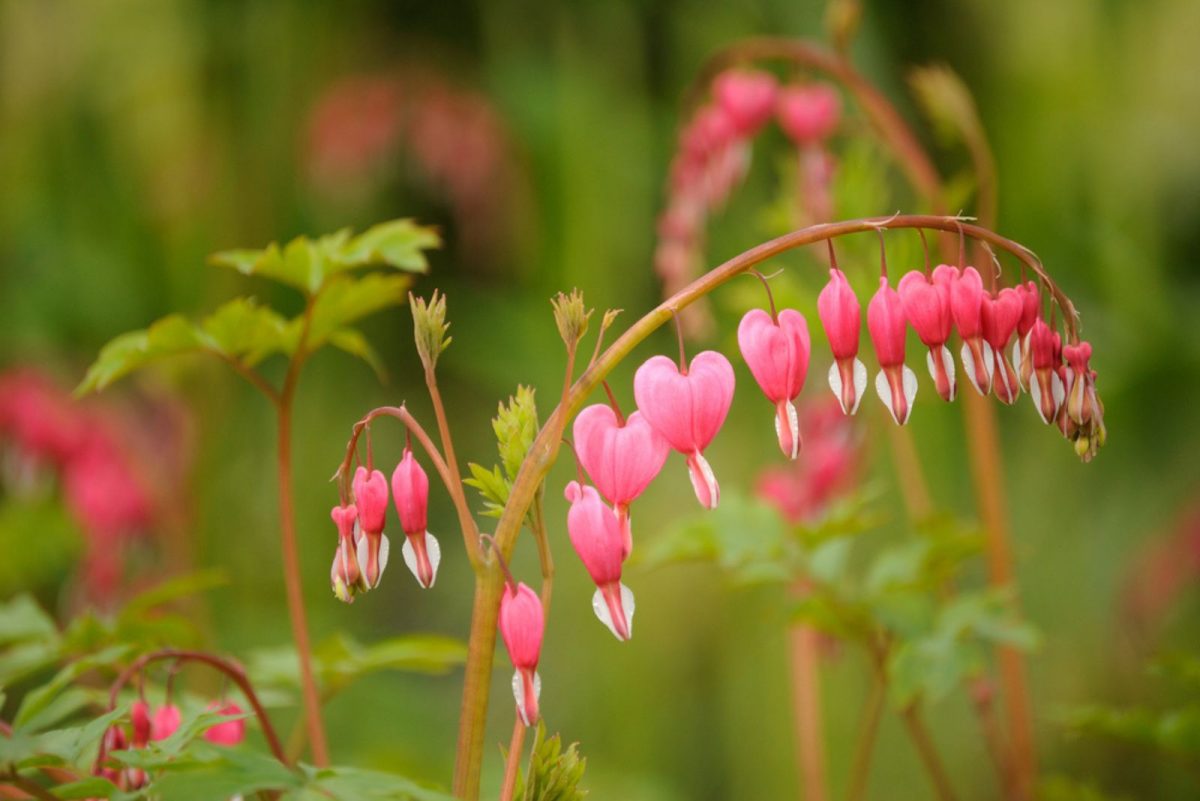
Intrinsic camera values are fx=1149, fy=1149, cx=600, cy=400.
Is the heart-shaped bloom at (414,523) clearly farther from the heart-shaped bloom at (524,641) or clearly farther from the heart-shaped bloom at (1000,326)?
the heart-shaped bloom at (1000,326)

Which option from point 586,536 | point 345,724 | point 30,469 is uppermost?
point 30,469

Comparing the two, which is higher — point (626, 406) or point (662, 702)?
point (626, 406)

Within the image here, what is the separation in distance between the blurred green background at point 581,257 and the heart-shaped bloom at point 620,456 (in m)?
1.42

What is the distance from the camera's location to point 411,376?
9.96 feet

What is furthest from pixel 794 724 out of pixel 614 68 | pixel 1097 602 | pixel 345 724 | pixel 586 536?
pixel 586 536

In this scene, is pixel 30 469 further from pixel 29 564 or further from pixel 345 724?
pixel 345 724

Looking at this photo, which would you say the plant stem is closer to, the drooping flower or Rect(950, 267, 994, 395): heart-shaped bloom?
the drooping flower

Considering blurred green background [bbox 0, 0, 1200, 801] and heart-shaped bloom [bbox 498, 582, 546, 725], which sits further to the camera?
blurred green background [bbox 0, 0, 1200, 801]

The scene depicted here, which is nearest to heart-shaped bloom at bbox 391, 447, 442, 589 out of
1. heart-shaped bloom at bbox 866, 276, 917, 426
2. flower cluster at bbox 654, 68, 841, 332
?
heart-shaped bloom at bbox 866, 276, 917, 426

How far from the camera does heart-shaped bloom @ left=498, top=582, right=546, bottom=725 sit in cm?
54

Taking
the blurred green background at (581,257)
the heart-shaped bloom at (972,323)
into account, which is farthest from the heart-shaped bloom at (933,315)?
the blurred green background at (581,257)

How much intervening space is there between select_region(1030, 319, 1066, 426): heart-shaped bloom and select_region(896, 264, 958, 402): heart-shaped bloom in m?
0.05

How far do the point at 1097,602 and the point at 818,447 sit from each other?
1.09m

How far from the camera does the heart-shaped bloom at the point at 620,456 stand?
1.87 feet
